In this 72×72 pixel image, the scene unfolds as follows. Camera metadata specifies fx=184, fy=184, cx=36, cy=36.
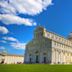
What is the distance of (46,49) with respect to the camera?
5425 centimetres

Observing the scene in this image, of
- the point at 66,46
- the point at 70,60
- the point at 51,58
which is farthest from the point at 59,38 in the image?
the point at 51,58

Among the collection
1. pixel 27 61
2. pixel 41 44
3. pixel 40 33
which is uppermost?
pixel 40 33

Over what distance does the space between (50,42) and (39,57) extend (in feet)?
20.8

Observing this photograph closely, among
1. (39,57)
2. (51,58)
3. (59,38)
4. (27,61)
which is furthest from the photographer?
(59,38)


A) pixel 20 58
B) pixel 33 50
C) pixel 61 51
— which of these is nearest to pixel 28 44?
pixel 33 50

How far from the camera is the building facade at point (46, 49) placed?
5334cm

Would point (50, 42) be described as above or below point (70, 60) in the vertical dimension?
above

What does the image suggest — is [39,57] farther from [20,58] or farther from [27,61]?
[20,58]

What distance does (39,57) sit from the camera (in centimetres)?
5594

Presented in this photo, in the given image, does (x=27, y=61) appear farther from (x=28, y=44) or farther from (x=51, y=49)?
(x=51, y=49)

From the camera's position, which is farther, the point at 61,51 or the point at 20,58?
the point at 20,58

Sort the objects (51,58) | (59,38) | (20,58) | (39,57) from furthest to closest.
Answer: (20,58) < (59,38) < (39,57) < (51,58)

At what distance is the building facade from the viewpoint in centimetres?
5334

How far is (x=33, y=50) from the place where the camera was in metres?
58.6
